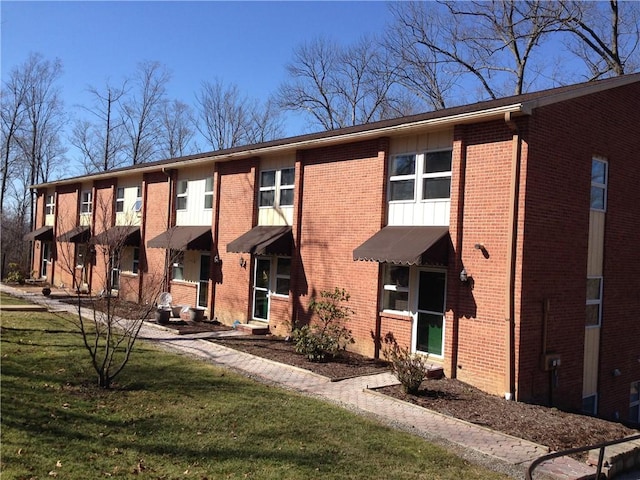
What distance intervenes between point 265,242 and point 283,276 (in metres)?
1.23

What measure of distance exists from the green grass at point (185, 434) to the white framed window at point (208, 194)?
9.70 metres

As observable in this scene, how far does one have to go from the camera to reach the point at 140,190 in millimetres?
22703

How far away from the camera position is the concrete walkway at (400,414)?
22.7ft

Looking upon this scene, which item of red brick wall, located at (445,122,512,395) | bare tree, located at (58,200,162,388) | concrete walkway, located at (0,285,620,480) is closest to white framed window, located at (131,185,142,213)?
bare tree, located at (58,200,162,388)

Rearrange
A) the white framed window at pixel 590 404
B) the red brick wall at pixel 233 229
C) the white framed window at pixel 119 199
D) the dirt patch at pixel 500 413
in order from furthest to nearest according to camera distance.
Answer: the white framed window at pixel 119 199 < the red brick wall at pixel 233 229 < the white framed window at pixel 590 404 < the dirt patch at pixel 500 413

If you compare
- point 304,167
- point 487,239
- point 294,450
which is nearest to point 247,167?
point 304,167

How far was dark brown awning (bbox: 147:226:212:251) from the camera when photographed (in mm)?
17722

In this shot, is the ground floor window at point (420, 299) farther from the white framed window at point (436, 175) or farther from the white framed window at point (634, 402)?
the white framed window at point (634, 402)

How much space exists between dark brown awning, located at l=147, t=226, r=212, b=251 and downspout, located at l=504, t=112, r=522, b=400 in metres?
10.4

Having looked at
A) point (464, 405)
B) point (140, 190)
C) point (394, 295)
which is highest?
point (140, 190)

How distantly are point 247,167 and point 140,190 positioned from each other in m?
7.63

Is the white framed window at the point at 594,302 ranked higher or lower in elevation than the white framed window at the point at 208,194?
lower

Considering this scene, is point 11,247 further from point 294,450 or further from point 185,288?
point 294,450

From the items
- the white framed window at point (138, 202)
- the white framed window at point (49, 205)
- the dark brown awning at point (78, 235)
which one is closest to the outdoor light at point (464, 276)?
the white framed window at point (138, 202)
